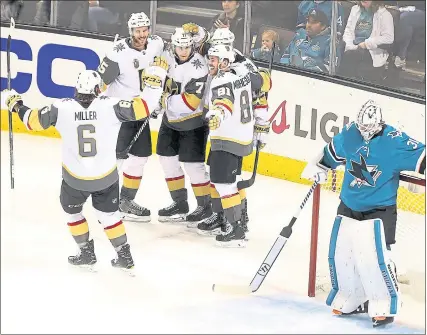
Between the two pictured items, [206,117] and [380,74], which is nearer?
[206,117]

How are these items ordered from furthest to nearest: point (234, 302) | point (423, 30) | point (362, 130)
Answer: point (423, 30)
point (234, 302)
point (362, 130)

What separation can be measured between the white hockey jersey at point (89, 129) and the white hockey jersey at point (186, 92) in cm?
76

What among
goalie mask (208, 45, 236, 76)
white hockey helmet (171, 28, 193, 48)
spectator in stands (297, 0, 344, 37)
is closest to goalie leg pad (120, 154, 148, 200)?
white hockey helmet (171, 28, 193, 48)

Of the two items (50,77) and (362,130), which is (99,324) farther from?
(50,77)

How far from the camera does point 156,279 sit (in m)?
6.37

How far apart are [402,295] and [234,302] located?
82 cm

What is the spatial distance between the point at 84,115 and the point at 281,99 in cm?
233

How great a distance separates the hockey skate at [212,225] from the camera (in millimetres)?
7062

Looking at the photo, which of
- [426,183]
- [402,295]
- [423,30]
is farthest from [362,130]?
[423,30]

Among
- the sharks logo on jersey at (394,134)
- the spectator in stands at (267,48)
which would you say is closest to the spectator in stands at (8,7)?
the spectator in stands at (267,48)

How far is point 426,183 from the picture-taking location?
5.71 metres

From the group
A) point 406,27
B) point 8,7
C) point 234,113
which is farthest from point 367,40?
point 8,7

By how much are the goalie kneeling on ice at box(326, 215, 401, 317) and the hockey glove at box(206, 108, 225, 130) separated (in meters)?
0.83

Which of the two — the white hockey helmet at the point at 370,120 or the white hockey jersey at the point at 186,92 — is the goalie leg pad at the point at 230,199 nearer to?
the white hockey jersey at the point at 186,92
